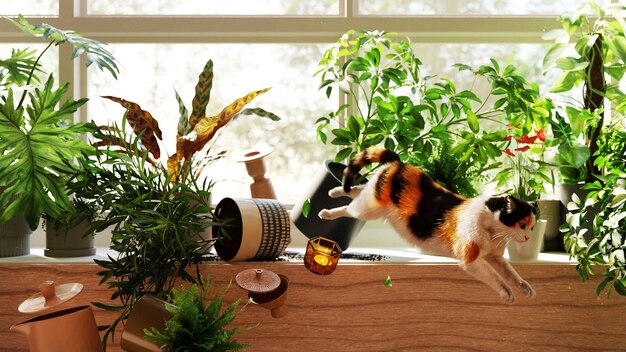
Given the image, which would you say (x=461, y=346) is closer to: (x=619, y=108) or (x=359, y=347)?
(x=359, y=347)

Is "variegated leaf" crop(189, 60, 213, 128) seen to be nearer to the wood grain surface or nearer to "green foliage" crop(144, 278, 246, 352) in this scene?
the wood grain surface

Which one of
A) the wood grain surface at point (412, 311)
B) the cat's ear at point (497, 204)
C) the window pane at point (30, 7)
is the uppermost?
the window pane at point (30, 7)

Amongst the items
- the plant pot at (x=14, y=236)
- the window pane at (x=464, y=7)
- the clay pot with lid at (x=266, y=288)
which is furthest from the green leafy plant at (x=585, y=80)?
the plant pot at (x=14, y=236)

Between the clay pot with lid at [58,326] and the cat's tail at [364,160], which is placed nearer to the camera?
the clay pot with lid at [58,326]

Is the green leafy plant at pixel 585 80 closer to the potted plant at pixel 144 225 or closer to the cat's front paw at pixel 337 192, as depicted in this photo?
the cat's front paw at pixel 337 192

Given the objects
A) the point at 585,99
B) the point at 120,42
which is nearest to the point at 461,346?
the point at 585,99

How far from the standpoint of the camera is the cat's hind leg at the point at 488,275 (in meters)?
1.62

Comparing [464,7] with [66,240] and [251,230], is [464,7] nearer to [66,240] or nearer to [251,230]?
[251,230]

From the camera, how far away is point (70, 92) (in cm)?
197

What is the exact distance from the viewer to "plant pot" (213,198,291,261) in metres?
1.60

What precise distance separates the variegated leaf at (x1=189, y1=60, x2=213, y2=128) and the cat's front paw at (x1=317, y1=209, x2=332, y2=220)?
335mm

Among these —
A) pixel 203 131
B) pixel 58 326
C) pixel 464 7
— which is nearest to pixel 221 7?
pixel 203 131

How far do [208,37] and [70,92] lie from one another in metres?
0.37

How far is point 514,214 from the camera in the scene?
1603 mm
